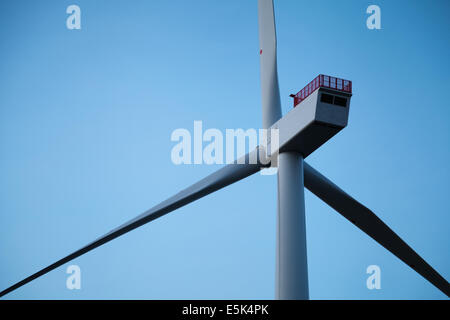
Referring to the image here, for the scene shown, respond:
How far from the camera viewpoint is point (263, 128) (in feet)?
74.5

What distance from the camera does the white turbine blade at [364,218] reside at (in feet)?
71.2

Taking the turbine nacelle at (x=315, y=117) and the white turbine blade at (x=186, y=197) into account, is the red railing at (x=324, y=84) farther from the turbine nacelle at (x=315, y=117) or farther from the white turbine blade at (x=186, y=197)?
the white turbine blade at (x=186, y=197)


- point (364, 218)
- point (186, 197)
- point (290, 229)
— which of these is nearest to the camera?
point (290, 229)

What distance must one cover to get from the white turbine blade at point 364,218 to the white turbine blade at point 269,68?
8.61ft

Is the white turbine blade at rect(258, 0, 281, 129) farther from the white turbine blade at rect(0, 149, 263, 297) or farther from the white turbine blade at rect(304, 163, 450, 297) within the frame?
the white turbine blade at rect(304, 163, 450, 297)

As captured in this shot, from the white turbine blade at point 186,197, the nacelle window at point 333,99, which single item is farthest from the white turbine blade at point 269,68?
the nacelle window at point 333,99

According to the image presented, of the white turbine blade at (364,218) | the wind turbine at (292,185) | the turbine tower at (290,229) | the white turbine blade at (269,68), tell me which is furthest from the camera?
the white turbine blade at (269,68)

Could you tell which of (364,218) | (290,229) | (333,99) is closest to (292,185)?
(290,229)

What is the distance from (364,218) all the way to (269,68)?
24.1 feet

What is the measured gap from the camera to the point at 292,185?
64.5 ft

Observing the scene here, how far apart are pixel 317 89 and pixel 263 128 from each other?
13.2 feet

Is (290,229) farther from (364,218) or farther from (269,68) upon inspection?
(269,68)

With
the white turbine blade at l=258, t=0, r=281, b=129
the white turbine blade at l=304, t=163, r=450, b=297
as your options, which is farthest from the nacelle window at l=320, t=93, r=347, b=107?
the white turbine blade at l=258, t=0, r=281, b=129
